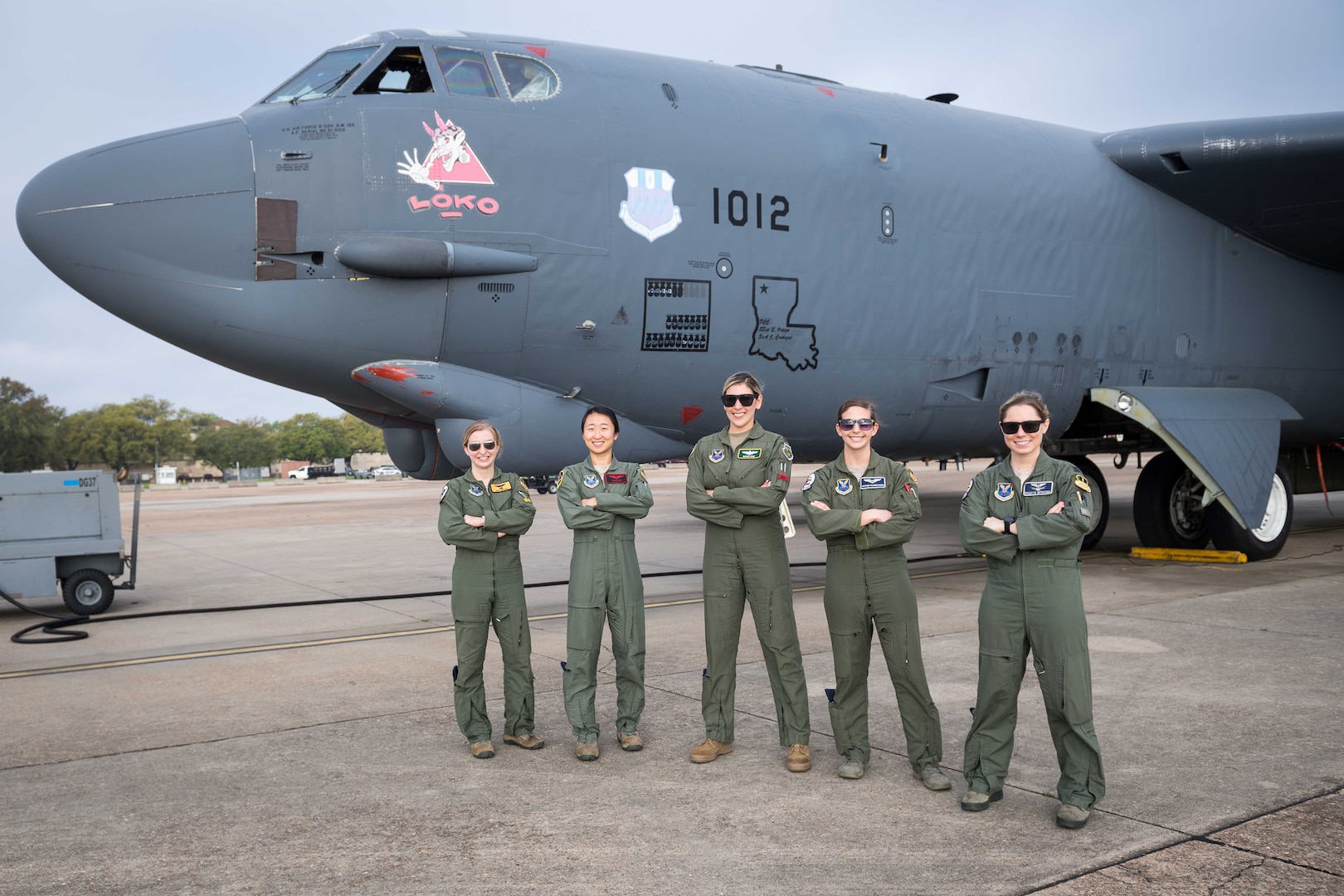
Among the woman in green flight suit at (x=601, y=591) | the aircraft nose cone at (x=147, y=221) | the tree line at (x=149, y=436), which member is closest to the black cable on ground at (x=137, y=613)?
the aircraft nose cone at (x=147, y=221)

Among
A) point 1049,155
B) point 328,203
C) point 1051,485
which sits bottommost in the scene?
point 1051,485

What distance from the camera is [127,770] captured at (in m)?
4.85

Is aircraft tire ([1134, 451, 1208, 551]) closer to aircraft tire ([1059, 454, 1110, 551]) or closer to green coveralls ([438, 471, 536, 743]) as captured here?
aircraft tire ([1059, 454, 1110, 551])

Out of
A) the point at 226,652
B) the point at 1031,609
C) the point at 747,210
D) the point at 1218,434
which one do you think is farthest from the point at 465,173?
the point at 1218,434

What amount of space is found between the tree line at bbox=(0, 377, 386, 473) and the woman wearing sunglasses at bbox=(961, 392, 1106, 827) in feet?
327

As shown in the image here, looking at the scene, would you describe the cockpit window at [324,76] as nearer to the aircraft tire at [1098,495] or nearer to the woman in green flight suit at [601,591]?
the woman in green flight suit at [601,591]

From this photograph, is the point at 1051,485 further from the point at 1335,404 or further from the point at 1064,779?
the point at 1335,404

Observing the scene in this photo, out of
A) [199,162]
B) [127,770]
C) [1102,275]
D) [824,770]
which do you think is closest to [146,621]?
[199,162]

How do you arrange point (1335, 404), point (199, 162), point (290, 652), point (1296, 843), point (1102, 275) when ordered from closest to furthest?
point (1296, 843) → point (199, 162) → point (290, 652) → point (1102, 275) → point (1335, 404)

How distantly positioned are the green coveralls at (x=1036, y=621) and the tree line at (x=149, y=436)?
327 feet

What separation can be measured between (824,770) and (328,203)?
5.17 meters

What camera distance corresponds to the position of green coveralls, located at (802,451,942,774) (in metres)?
4.54

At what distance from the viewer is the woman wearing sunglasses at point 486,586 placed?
5113 mm

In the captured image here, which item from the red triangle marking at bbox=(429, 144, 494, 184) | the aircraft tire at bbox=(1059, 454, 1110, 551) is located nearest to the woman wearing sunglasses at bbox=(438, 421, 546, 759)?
the red triangle marking at bbox=(429, 144, 494, 184)
